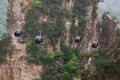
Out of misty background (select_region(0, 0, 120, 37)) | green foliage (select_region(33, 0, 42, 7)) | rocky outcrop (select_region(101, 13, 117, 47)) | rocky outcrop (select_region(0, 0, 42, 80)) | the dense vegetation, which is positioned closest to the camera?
the dense vegetation

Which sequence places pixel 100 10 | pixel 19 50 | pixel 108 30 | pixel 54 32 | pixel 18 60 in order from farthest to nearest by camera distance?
pixel 100 10 < pixel 108 30 < pixel 19 50 < pixel 18 60 < pixel 54 32

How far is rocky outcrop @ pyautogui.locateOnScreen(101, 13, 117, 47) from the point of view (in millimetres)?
27272

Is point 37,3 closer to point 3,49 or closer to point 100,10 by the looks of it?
point 3,49

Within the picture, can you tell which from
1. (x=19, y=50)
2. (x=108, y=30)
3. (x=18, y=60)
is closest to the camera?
(x=18, y=60)

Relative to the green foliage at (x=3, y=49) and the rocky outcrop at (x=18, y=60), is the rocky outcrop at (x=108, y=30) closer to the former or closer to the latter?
the rocky outcrop at (x=18, y=60)

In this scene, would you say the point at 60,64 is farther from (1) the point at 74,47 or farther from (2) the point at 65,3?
(2) the point at 65,3

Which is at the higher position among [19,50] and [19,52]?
[19,50]

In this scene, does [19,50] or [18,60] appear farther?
[19,50]

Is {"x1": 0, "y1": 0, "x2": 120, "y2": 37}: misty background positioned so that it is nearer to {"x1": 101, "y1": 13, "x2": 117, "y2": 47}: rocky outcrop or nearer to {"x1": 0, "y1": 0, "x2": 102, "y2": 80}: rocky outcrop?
{"x1": 101, "y1": 13, "x2": 117, "y2": 47}: rocky outcrop

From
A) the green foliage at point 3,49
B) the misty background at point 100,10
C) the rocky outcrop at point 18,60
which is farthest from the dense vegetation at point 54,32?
the misty background at point 100,10

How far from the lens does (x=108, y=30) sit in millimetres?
28344

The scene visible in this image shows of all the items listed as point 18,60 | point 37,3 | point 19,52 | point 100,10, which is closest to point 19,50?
point 19,52

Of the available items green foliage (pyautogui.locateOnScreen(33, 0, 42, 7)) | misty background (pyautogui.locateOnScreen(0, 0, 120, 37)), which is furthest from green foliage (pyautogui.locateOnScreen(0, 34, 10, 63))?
misty background (pyautogui.locateOnScreen(0, 0, 120, 37))

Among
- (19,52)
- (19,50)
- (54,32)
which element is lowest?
(19,52)
